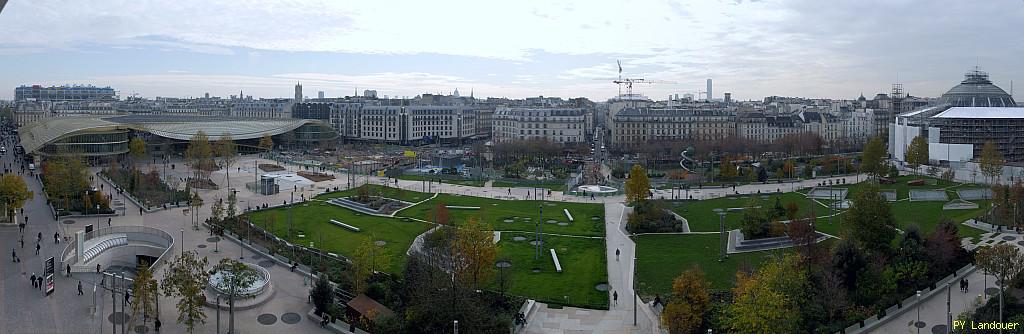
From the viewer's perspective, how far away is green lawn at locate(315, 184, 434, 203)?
131ft

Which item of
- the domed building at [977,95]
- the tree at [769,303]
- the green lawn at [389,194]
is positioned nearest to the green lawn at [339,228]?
the green lawn at [389,194]

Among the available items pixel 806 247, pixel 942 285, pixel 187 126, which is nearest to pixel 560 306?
pixel 806 247

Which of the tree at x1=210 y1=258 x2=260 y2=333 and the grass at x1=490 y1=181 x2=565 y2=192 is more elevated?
the grass at x1=490 y1=181 x2=565 y2=192

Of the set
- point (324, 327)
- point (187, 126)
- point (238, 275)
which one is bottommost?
point (324, 327)

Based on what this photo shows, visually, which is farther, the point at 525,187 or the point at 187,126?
the point at 187,126

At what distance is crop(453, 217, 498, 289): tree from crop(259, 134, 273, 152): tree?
172 ft

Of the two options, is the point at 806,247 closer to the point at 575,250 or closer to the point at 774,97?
the point at 575,250

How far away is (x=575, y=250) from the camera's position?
27.3 meters

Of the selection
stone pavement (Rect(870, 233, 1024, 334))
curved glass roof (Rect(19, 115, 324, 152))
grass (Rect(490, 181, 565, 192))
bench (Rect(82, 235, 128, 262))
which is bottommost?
stone pavement (Rect(870, 233, 1024, 334))

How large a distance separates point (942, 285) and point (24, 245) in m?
31.4

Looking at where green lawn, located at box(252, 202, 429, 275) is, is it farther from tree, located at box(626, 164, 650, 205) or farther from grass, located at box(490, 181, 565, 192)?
grass, located at box(490, 181, 565, 192)

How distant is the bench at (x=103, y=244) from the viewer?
24.7 metres

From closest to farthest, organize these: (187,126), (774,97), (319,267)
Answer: (319,267), (187,126), (774,97)

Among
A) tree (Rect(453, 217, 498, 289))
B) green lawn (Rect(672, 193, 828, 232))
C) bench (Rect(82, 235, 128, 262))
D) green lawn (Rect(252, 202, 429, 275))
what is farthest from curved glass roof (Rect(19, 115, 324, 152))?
tree (Rect(453, 217, 498, 289))
